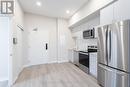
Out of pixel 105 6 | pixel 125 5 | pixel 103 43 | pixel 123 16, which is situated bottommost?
pixel 103 43

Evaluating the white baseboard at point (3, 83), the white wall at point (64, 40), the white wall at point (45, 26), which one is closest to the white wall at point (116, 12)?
the white baseboard at point (3, 83)

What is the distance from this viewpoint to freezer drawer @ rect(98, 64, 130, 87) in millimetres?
2830

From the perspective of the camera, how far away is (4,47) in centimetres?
451

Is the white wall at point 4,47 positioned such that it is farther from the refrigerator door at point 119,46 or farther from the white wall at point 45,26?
the refrigerator door at point 119,46

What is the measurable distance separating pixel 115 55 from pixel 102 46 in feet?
2.04

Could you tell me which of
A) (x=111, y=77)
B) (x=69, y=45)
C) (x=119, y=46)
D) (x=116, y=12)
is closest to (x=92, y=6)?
A: (x=116, y=12)

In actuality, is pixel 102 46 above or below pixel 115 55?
above

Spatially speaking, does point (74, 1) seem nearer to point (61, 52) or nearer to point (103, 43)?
point (103, 43)

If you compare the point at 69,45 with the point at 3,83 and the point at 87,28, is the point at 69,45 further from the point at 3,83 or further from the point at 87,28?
the point at 3,83

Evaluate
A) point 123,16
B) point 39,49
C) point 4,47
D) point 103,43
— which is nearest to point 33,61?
point 39,49

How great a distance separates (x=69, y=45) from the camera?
28.9 feet

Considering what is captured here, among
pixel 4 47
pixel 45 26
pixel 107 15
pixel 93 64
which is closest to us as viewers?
pixel 107 15

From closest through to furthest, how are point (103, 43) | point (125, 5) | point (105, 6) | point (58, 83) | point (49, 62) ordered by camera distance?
point (125, 5) → point (103, 43) → point (105, 6) → point (58, 83) → point (49, 62)

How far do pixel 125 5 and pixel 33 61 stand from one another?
20.2 ft
